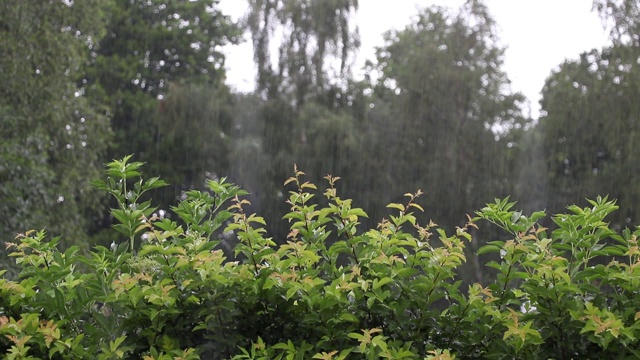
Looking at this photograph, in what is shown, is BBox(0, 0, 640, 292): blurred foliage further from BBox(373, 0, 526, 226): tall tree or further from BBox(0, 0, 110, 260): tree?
BBox(0, 0, 110, 260): tree

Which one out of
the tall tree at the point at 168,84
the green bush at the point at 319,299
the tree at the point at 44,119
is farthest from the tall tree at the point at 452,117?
the green bush at the point at 319,299

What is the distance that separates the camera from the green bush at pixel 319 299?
2.35 metres

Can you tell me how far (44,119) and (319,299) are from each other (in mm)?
12909

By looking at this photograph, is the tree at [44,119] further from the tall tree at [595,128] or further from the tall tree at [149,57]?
the tall tree at [595,128]

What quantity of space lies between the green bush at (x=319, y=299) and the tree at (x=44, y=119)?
35.3ft

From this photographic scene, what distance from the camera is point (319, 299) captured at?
238 cm

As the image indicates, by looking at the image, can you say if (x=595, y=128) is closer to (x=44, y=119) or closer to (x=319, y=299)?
(x=44, y=119)

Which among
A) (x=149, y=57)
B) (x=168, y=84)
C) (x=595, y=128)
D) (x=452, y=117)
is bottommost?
(x=595, y=128)

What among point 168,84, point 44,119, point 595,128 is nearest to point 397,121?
point 595,128

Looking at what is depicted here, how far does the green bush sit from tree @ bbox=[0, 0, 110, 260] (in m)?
10.8

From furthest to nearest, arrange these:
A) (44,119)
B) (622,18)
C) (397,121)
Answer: (397,121) < (622,18) < (44,119)

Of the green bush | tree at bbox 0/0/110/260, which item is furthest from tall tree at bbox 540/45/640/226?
the green bush

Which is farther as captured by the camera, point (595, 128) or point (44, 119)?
point (595, 128)

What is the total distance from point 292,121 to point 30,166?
11.4 meters
